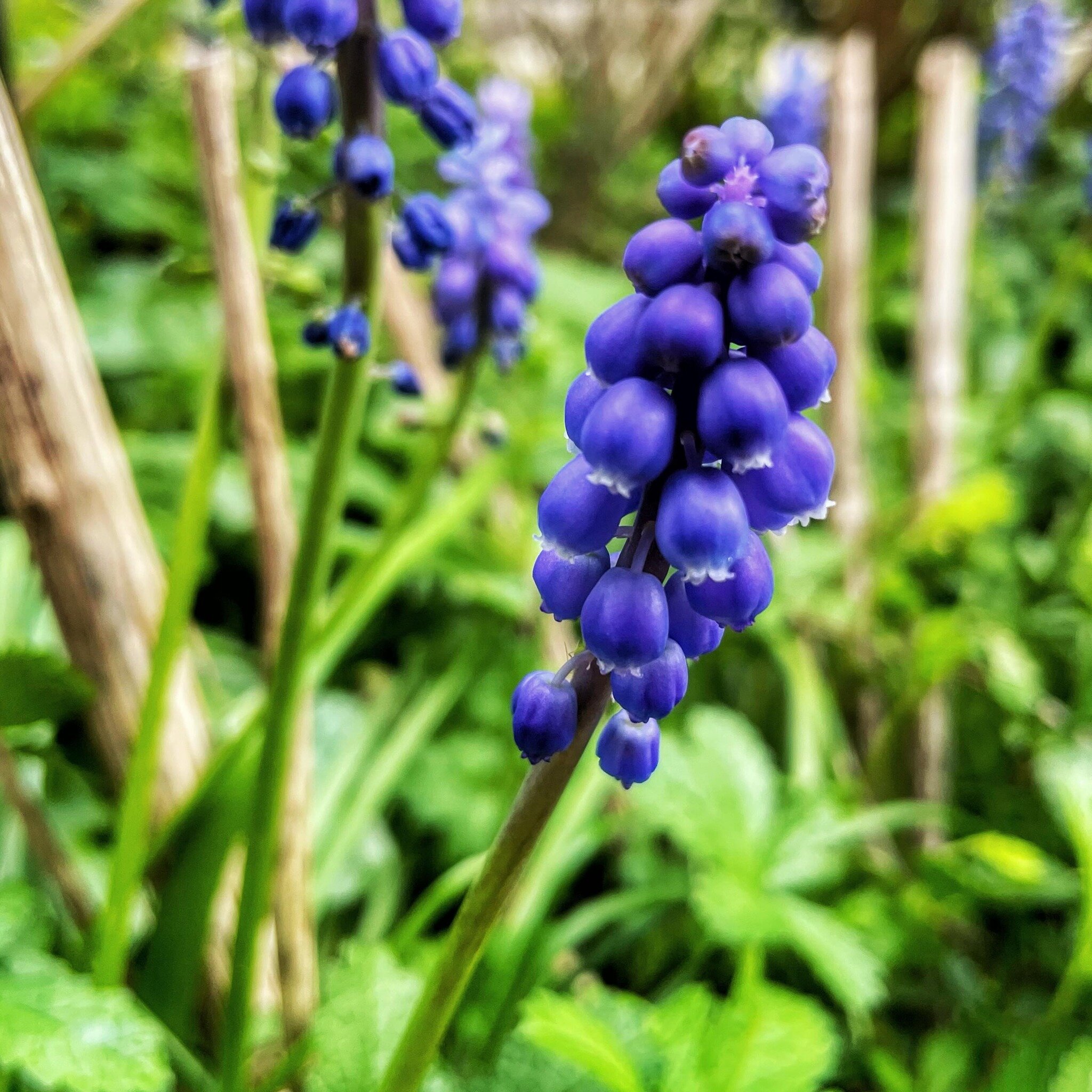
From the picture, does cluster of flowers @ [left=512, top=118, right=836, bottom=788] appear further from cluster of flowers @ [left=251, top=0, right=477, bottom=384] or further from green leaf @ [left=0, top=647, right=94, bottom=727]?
green leaf @ [left=0, top=647, right=94, bottom=727]

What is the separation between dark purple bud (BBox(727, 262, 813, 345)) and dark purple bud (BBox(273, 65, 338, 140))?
2.05ft

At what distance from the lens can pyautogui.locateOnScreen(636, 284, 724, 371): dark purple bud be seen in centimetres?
64

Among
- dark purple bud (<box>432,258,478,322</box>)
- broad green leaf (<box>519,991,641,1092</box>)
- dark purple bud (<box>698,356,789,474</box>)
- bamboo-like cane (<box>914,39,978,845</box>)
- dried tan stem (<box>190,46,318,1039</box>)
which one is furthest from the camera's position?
bamboo-like cane (<box>914,39,978,845</box>)

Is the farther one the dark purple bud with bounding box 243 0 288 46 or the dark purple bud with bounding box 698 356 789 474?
the dark purple bud with bounding box 243 0 288 46

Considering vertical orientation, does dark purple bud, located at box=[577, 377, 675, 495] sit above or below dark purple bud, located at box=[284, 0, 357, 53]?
below

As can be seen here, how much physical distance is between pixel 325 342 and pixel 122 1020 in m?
0.86

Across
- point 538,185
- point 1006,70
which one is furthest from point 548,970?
point 538,185

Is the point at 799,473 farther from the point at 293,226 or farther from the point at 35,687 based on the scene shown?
the point at 35,687

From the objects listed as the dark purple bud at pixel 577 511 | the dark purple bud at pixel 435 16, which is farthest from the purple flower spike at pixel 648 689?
the dark purple bud at pixel 435 16

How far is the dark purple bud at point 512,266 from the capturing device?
1824mm

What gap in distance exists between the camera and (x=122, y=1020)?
0.97 m

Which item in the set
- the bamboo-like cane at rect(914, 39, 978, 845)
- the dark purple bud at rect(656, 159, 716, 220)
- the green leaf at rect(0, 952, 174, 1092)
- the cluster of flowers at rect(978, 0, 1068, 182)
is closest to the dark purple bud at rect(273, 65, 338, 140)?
the dark purple bud at rect(656, 159, 716, 220)

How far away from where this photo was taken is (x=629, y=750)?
77 cm

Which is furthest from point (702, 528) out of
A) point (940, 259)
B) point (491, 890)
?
point (940, 259)
